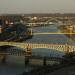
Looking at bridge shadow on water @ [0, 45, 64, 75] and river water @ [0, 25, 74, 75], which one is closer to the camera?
bridge shadow on water @ [0, 45, 64, 75]

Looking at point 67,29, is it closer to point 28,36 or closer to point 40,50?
point 28,36

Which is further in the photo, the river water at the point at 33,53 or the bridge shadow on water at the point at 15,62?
the river water at the point at 33,53

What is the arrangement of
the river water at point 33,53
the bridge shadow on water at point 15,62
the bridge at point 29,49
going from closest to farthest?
1. the bridge shadow on water at point 15,62
2. the river water at point 33,53
3. the bridge at point 29,49

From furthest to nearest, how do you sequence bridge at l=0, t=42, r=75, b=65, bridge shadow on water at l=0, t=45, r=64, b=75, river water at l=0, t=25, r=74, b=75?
bridge at l=0, t=42, r=75, b=65
river water at l=0, t=25, r=74, b=75
bridge shadow on water at l=0, t=45, r=64, b=75

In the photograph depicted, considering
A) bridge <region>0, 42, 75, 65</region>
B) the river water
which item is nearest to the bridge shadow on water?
the river water

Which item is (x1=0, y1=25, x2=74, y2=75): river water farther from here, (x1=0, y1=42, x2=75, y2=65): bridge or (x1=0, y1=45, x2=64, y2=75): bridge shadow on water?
(x1=0, y1=42, x2=75, y2=65): bridge

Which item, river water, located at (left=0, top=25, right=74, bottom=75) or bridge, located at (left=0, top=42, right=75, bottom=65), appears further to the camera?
bridge, located at (left=0, top=42, right=75, bottom=65)

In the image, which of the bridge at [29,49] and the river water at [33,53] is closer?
the river water at [33,53]

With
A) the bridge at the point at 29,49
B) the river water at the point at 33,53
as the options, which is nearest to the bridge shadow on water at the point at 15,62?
the river water at the point at 33,53

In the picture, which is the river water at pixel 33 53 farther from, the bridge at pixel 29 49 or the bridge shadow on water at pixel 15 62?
the bridge at pixel 29 49

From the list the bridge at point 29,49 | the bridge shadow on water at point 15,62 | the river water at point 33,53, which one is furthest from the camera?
the bridge at point 29,49

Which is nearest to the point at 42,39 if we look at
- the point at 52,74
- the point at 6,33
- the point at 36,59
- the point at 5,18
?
the point at 6,33

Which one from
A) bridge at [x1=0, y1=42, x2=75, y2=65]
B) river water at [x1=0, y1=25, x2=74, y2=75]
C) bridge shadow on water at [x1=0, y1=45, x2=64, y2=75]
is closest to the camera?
bridge shadow on water at [x1=0, y1=45, x2=64, y2=75]
